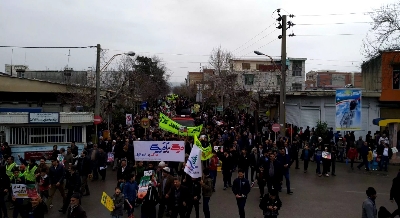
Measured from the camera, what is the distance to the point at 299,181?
16.7 metres

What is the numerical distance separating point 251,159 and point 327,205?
343 centimetres

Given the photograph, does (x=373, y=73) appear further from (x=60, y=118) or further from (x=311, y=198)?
(x=60, y=118)

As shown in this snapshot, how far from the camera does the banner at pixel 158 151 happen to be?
14016 millimetres

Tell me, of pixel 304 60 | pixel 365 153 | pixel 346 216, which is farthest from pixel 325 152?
pixel 304 60

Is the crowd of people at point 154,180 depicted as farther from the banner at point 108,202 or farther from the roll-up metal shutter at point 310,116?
the roll-up metal shutter at point 310,116

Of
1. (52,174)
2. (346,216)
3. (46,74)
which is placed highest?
(46,74)

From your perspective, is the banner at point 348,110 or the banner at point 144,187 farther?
the banner at point 348,110

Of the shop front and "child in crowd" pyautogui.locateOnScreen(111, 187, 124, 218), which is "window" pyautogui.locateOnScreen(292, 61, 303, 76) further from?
"child in crowd" pyautogui.locateOnScreen(111, 187, 124, 218)

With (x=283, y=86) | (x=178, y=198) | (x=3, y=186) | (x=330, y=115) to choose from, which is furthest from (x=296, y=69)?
(x=3, y=186)

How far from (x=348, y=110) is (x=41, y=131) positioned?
1559cm

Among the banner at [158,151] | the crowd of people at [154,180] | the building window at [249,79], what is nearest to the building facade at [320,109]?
the crowd of people at [154,180]

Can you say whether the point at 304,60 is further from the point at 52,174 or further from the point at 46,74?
the point at 52,174

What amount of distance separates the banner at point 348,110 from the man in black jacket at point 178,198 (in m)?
13.7

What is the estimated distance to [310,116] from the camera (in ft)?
107
